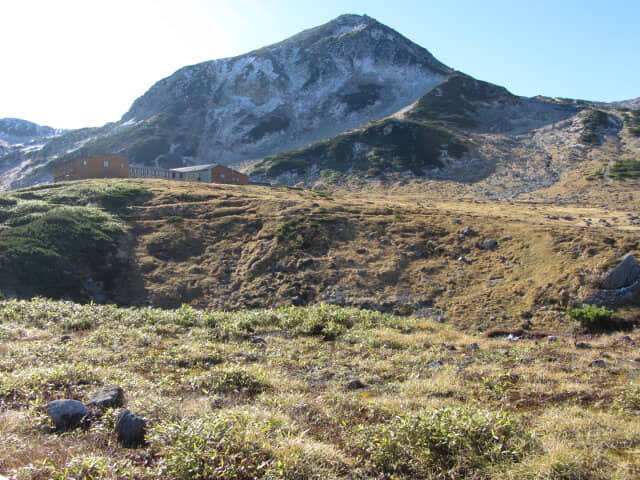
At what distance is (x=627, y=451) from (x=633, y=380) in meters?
4.46

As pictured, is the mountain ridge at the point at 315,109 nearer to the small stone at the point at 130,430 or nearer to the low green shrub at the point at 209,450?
the small stone at the point at 130,430

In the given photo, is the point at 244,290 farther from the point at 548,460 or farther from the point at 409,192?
the point at 409,192

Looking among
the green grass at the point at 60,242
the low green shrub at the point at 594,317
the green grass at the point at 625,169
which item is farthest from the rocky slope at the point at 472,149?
the green grass at the point at 60,242

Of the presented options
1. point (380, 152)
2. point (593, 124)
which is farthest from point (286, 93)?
point (593, 124)

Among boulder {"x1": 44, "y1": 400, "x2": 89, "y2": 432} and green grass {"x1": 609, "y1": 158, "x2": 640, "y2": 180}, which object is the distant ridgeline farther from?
green grass {"x1": 609, "y1": 158, "x2": 640, "y2": 180}

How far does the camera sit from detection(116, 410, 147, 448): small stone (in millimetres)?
5289

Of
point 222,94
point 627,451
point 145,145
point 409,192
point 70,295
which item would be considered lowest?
point 70,295

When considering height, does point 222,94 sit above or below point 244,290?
above

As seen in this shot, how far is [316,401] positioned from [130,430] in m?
3.09

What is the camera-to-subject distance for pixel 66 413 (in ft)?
18.7

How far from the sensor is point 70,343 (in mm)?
10000

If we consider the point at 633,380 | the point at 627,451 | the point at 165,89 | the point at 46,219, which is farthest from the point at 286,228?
the point at 165,89

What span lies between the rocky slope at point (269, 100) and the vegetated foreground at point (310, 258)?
102m

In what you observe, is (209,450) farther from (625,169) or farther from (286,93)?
(286,93)
